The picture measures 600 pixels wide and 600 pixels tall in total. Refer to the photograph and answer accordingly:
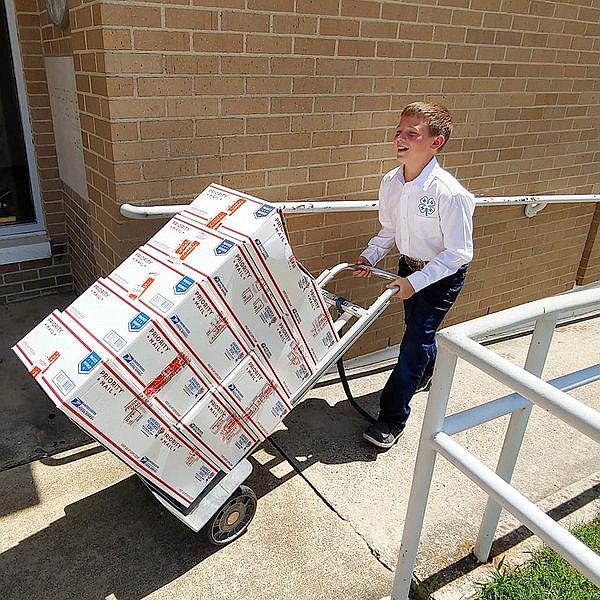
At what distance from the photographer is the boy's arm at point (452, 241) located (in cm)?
268

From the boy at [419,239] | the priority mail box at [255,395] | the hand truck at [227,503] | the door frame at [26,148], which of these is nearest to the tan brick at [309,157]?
the boy at [419,239]

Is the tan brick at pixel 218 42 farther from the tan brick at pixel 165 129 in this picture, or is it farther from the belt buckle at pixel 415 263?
the belt buckle at pixel 415 263

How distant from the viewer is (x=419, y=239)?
9.46 ft

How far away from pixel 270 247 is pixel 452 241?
1.02 meters

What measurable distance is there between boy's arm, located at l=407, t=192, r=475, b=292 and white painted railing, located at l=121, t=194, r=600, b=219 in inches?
27.4

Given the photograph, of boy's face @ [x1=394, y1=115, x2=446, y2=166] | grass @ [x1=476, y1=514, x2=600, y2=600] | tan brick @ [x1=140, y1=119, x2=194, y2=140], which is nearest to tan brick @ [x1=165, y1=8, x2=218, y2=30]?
tan brick @ [x1=140, y1=119, x2=194, y2=140]

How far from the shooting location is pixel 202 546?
95.6 inches

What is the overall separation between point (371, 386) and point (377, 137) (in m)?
1.62

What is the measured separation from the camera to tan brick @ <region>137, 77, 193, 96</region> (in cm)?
259

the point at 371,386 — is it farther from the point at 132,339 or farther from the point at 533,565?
the point at 132,339

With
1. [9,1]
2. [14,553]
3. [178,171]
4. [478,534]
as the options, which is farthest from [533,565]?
[9,1]

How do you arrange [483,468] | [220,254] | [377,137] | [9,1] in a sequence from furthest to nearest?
[9,1] → [377,137] → [220,254] → [483,468]

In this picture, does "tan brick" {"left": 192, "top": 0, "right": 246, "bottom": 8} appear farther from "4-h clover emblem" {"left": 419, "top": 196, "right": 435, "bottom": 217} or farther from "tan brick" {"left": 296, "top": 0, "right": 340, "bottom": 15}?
"4-h clover emblem" {"left": 419, "top": 196, "right": 435, "bottom": 217}

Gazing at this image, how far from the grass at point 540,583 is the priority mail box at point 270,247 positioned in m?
1.20
